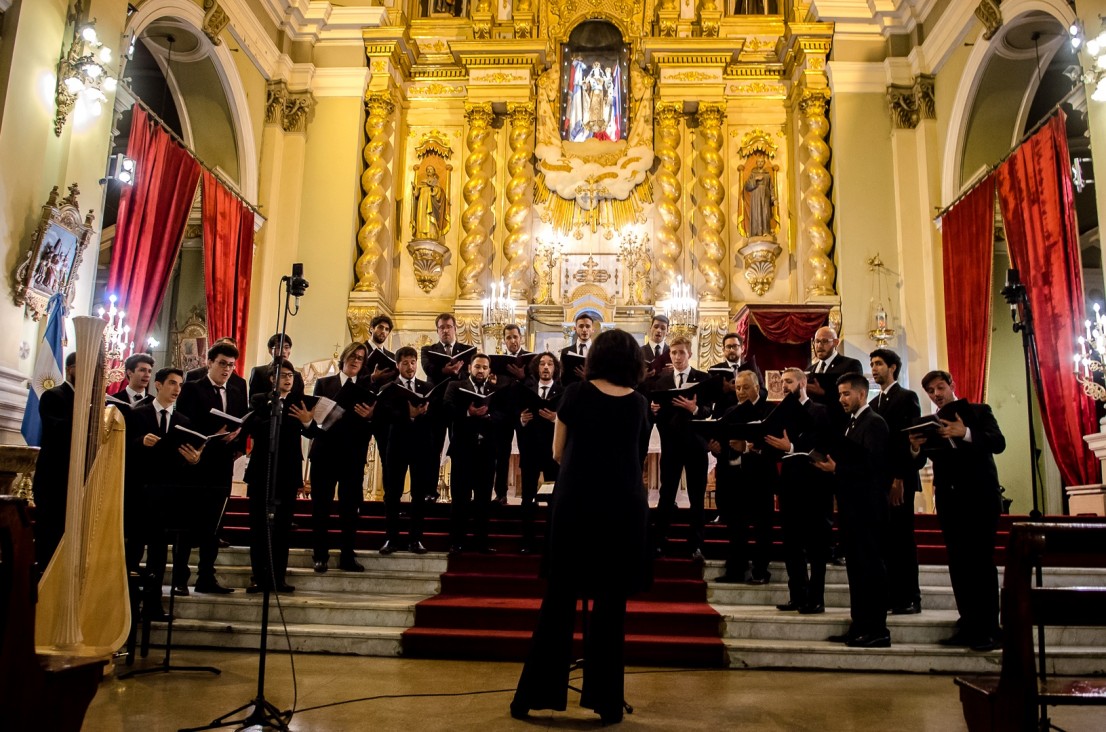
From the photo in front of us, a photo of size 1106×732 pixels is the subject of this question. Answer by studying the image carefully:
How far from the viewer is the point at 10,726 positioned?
7.63 ft

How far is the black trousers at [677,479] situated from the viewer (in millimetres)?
5789

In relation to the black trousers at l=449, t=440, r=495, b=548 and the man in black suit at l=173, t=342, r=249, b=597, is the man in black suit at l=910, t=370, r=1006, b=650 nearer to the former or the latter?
the black trousers at l=449, t=440, r=495, b=548

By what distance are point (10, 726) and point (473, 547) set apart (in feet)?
12.5

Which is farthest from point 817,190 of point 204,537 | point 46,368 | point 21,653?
point 21,653

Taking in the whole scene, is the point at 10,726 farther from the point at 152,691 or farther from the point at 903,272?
the point at 903,272

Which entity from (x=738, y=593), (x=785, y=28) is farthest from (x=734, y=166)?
(x=738, y=593)

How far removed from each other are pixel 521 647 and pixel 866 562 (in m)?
1.93

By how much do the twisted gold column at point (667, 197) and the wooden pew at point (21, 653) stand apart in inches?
374

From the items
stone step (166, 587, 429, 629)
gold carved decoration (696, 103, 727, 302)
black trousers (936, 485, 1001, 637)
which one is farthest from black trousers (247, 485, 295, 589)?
gold carved decoration (696, 103, 727, 302)

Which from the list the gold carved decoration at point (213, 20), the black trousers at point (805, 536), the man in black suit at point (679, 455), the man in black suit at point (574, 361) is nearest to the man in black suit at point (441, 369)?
the man in black suit at point (574, 361)

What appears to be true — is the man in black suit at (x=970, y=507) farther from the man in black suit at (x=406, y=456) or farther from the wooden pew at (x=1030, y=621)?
the man in black suit at (x=406, y=456)

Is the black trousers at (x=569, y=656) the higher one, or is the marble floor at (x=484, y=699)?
the black trousers at (x=569, y=656)

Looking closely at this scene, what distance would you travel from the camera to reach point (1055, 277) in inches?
322

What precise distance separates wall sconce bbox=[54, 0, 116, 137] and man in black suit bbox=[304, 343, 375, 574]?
11.7 ft
